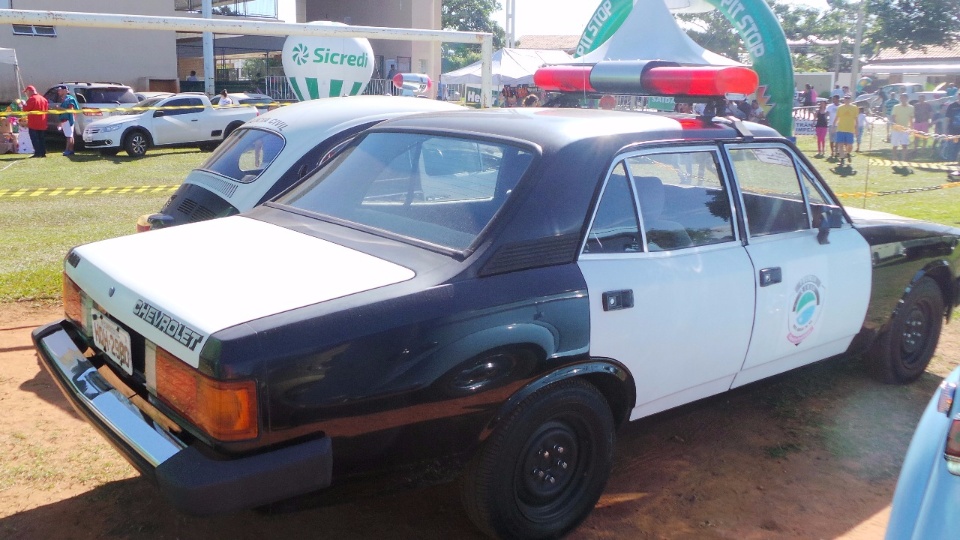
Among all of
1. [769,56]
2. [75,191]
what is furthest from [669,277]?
[75,191]

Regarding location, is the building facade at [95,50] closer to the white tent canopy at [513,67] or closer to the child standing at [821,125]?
the white tent canopy at [513,67]

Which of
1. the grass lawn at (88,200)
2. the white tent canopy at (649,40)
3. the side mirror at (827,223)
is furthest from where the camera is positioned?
the white tent canopy at (649,40)

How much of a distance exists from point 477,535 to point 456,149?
1619 millimetres

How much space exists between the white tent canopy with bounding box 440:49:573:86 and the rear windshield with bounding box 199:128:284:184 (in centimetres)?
2326

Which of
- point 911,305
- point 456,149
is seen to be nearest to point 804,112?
point 911,305

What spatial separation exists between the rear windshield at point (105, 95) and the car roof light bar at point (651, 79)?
58.6 ft

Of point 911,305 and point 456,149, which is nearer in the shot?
point 456,149

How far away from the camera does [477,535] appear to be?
10.7 ft

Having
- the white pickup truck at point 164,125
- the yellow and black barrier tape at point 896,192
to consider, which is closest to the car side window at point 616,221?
the yellow and black barrier tape at point 896,192

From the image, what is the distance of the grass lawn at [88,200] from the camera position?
7.30m

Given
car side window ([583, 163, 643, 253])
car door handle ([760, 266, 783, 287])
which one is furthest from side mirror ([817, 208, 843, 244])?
car side window ([583, 163, 643, 253])

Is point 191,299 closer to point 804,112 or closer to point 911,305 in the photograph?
point 911,305

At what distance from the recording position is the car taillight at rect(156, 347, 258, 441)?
2.45 metres

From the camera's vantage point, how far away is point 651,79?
4.63m
